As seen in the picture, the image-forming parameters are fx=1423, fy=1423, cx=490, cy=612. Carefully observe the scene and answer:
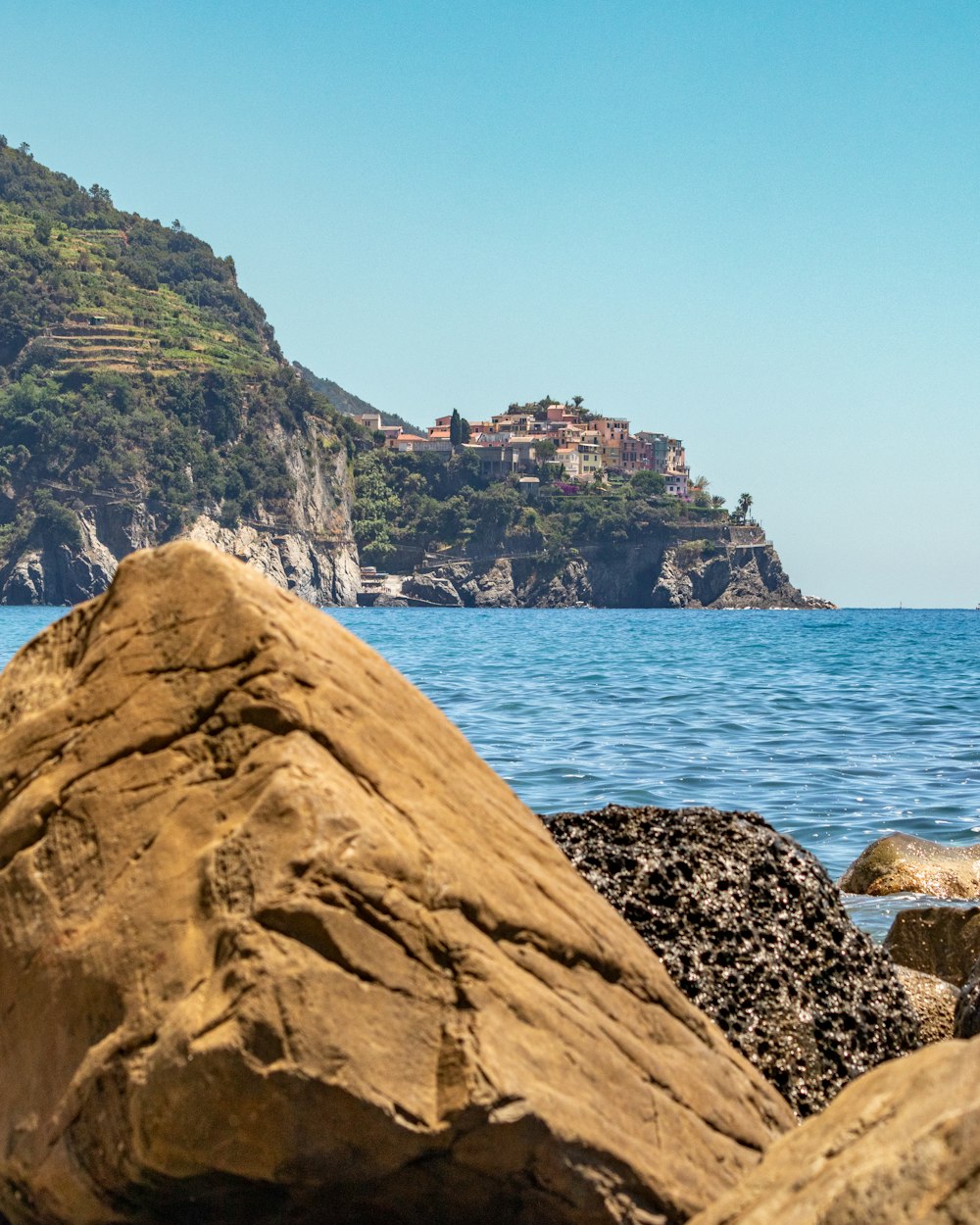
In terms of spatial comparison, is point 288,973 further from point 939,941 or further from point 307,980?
point 939,941

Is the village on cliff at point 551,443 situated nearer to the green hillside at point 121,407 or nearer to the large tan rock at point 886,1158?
the green hillside at point 121,407

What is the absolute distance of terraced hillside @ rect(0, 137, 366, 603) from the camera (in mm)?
144875

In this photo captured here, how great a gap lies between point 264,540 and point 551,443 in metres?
44.3

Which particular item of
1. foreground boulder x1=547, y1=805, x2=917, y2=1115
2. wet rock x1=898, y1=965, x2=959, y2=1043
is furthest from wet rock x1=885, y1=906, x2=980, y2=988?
foreground boulder x1=547, y1=805, x2=917, y2=1115

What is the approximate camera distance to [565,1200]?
300 centimetres

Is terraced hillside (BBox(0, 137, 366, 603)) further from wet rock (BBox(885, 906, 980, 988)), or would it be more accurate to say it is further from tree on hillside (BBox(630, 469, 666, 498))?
wet rock (BBox(885, 906, 980, 988))

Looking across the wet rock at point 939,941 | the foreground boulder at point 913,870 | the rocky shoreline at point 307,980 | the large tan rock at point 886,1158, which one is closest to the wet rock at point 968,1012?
the rocky shoreline at point 307,980

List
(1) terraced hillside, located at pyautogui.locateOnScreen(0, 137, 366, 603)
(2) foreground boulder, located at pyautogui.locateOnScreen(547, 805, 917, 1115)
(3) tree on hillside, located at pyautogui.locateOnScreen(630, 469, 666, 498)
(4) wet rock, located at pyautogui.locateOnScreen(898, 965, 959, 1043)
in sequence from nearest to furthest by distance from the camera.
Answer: (2) foreground boulder, located at pyautogui.locateOnScreen(547, 805, 917, 1115), (4) wet rock, located at pyautogui.locateOnScreen(898, 965, 959, 1043), (1) terraced hillside, located at pyautogui.locateOnScreen(0, 137, 366, 603), (3) tree on hillside, located at pyautogui.locateOnScreen(630, 469, 666, 498)

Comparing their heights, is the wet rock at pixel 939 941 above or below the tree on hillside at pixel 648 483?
below

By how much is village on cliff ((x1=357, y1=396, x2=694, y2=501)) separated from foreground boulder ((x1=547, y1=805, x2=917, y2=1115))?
168 m

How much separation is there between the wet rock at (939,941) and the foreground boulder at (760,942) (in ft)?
6.00

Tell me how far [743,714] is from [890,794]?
28.0 feet

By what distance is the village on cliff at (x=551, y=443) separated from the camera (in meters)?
176

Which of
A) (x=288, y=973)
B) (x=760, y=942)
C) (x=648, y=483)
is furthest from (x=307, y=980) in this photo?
(x=648, y=483)
